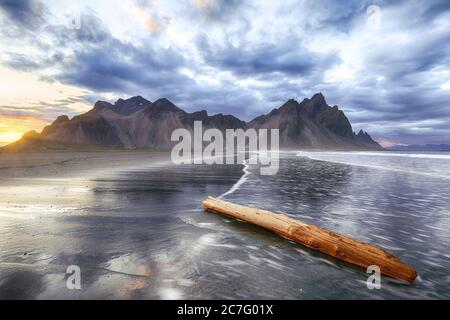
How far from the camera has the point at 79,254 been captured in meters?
5.48

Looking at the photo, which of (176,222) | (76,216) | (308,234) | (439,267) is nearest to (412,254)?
(439,267)

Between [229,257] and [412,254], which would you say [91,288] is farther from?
[412,254]

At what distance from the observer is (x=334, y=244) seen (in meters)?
5.52

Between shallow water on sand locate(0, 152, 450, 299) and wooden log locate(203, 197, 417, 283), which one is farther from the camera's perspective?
wooden log locate(203, 197, 417, 283)

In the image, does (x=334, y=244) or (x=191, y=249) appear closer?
(x=334, y=244)

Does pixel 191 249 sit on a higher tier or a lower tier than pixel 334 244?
lower

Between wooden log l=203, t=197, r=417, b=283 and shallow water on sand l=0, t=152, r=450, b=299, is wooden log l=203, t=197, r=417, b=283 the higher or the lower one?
the higher one

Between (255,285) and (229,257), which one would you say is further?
(229,257)

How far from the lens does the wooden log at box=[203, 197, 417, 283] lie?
477 cm

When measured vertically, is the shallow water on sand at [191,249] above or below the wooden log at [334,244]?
below

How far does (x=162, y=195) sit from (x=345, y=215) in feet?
24.2

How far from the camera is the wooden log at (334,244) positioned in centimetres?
477

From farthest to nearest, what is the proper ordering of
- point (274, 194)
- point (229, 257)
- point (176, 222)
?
point (274, 194) < point (176, 222) < point (229, 257)
